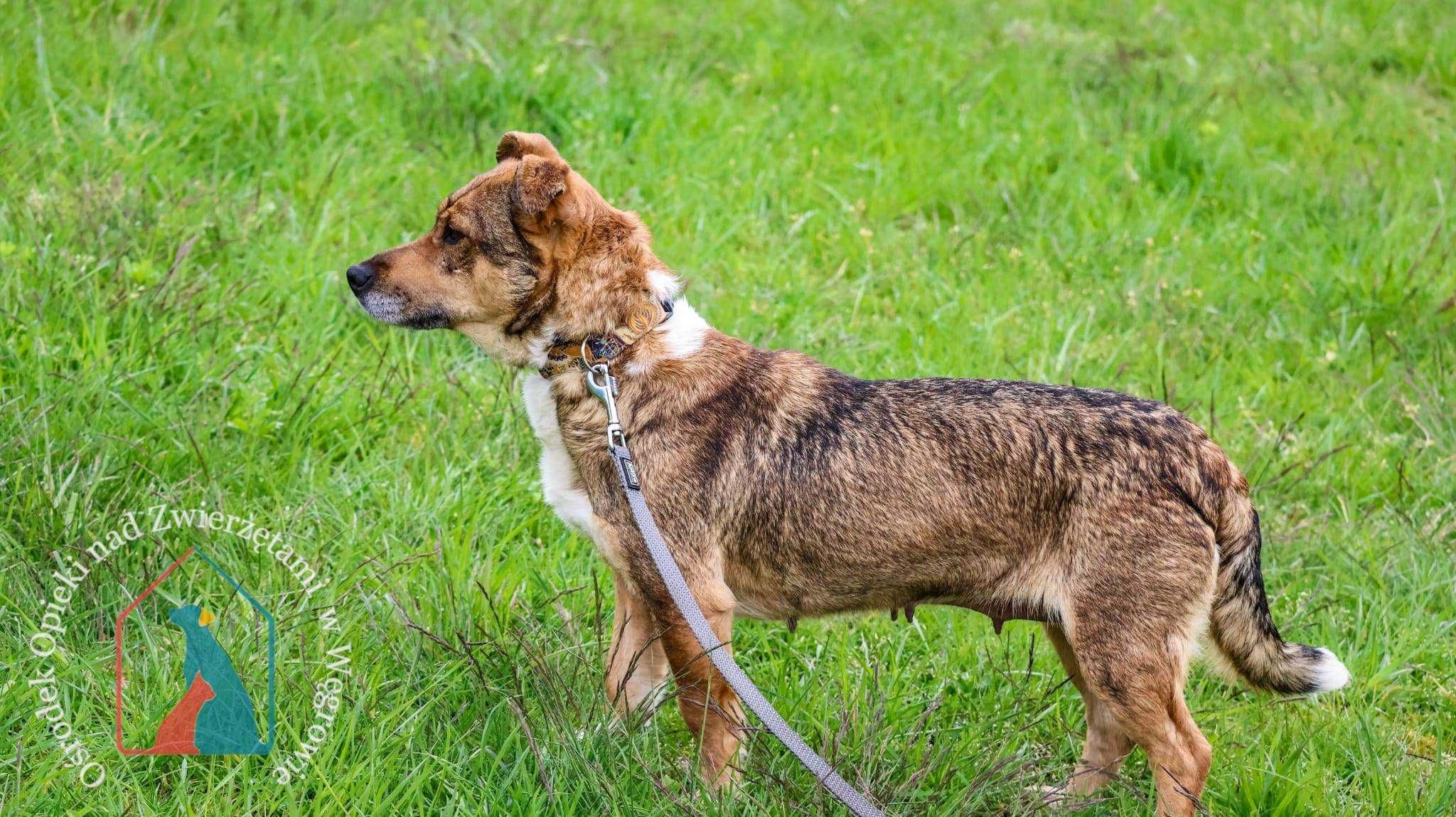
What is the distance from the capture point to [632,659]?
3910 millimetres

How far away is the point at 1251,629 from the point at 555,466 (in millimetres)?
2105

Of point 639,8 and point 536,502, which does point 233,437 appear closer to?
point 536,502

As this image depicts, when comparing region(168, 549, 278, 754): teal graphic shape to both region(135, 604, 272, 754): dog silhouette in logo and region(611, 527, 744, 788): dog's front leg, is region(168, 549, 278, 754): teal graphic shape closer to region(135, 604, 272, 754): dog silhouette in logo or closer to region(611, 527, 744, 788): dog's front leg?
region(135, 604, 272, 754): dog silhouette in logo

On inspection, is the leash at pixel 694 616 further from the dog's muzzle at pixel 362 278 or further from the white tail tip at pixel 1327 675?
the white tail tip at pixel 1327 675

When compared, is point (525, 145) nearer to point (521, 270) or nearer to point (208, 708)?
point (521, 270)

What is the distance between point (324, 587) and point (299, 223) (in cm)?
255

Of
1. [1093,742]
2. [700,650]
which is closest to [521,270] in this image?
[700,650]

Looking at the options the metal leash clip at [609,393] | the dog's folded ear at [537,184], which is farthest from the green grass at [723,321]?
the dog's folded ear at [537,184]

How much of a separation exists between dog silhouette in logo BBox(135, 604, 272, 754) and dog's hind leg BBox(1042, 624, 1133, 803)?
2351 mm

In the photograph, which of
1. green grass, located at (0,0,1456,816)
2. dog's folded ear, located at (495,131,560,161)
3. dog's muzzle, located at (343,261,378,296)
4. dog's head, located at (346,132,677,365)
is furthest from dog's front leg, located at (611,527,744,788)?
dog's folded ear, located at (495,131,560,161)

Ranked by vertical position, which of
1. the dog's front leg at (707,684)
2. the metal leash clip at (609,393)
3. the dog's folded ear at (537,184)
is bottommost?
the dog's front leg at (707,684)

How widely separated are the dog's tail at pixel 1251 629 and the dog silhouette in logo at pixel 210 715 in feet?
8.91

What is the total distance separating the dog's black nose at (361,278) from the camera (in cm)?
391

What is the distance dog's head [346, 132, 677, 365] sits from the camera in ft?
12.6
